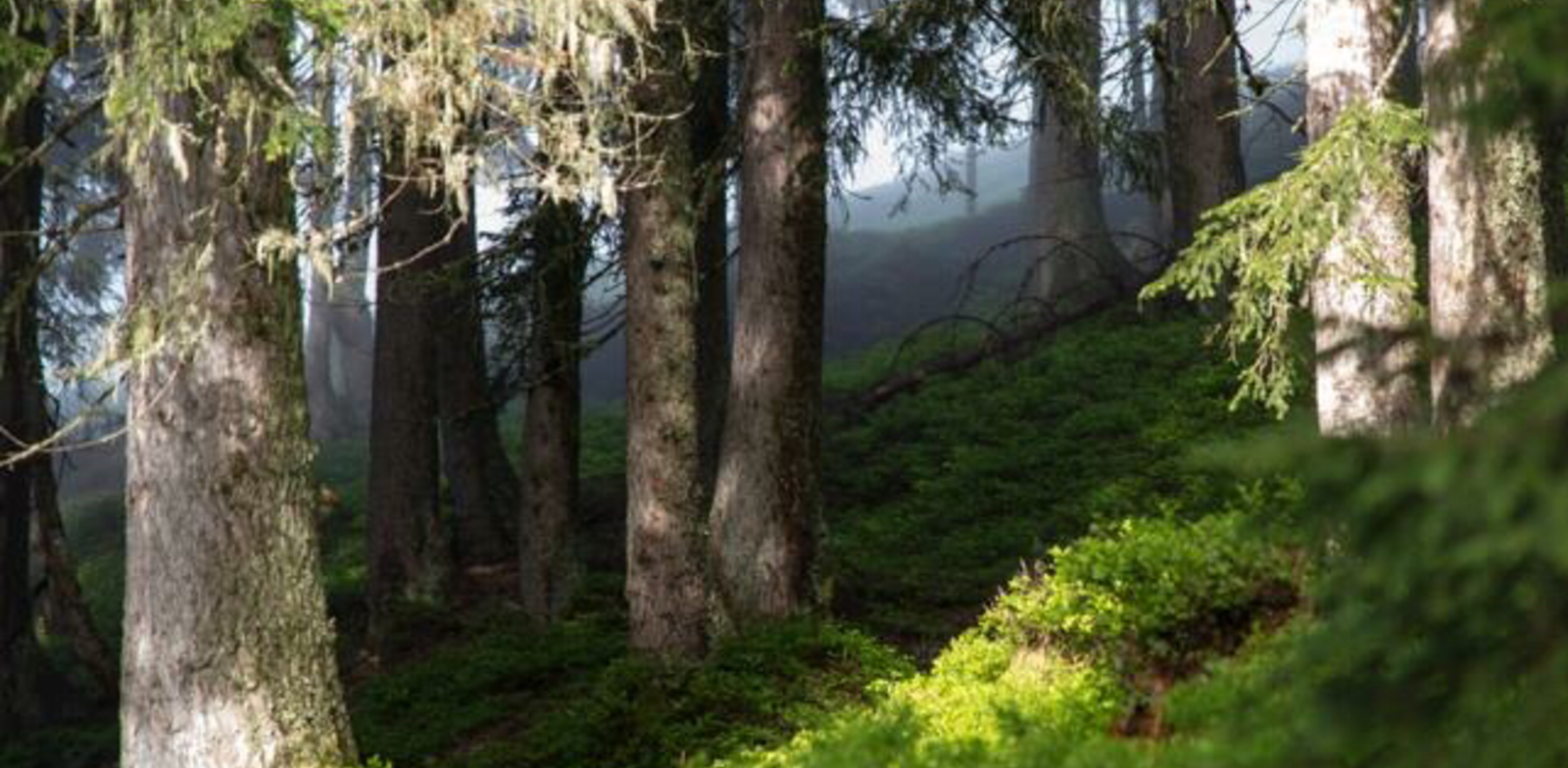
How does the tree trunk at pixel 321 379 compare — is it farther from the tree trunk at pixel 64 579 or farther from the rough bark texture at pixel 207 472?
the rough bark texture at pixel 207 472

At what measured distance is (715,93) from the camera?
Result: 14.6 meters

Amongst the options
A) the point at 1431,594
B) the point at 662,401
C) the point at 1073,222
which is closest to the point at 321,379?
the point at 1073,222

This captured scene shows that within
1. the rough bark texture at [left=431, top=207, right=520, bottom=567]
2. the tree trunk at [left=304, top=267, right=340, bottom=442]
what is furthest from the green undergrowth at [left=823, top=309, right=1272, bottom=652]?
the tree trunk at [left=304, top=267, right=340, bottom=442]

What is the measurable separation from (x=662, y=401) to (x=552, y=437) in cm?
387

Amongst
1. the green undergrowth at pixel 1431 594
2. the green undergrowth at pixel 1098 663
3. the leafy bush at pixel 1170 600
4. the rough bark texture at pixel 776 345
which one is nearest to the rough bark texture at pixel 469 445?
the rough bark texture at pixel 776 345

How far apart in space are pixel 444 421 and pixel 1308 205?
10.9 m

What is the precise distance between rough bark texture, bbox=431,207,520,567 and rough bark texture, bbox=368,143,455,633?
355mm

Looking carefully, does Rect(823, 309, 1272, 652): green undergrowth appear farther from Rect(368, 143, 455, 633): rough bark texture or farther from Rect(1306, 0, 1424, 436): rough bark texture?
Rect(368, 143, 455, 633): rough bark texture

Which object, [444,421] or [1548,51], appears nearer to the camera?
[1548,51]

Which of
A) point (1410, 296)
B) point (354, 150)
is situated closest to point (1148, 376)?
point (1410, 296)

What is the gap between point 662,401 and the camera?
10.8m

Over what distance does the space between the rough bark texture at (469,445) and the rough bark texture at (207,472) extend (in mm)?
8182

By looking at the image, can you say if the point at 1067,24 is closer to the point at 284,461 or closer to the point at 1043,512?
the point at 1043,512

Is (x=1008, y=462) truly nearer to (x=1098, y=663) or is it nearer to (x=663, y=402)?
(x=663, y=402)
